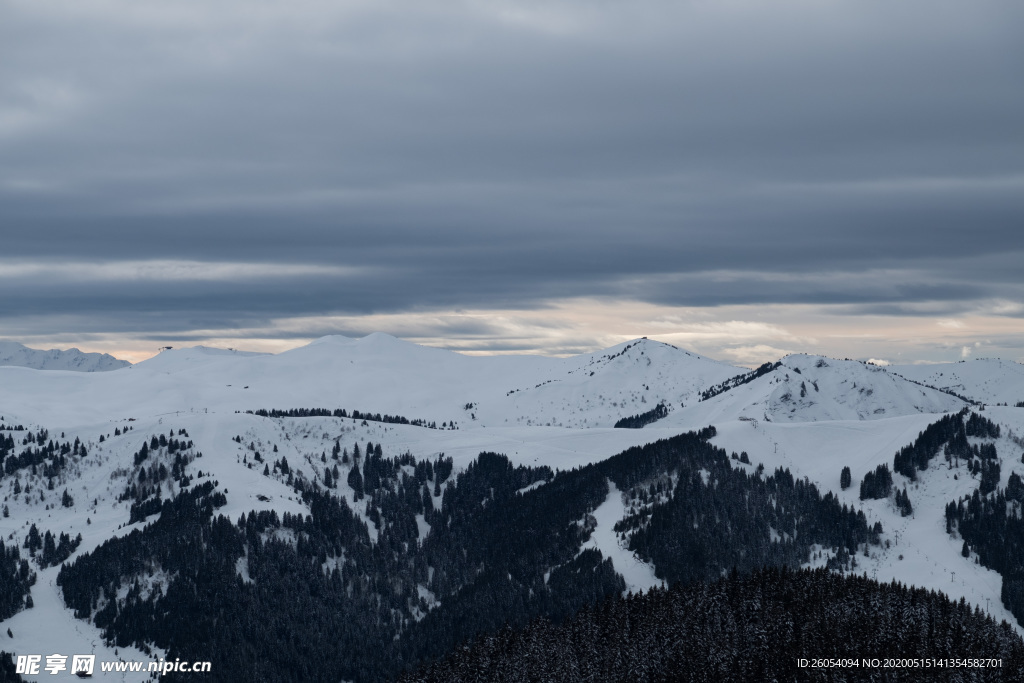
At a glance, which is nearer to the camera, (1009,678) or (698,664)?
(1009,678)

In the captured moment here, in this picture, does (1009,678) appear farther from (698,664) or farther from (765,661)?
(698,664)

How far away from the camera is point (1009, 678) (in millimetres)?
175375

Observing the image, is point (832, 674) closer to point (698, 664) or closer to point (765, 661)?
point (765, 661)

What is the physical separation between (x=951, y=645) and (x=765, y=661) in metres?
37.5

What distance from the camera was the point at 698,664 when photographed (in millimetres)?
198375

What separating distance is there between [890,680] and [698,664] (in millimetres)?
35025

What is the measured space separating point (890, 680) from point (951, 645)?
28.1 metres

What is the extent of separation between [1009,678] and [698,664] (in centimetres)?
5288

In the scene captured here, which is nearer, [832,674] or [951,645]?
[832,674]

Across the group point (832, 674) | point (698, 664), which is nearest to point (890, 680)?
point (832, 674)

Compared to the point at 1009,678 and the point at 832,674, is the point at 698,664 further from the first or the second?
the point at 1009,678

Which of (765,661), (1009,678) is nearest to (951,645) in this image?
(1009,678)

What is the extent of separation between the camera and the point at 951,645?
199750 mm

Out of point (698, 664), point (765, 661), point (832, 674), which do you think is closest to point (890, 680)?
point (832, 674)
